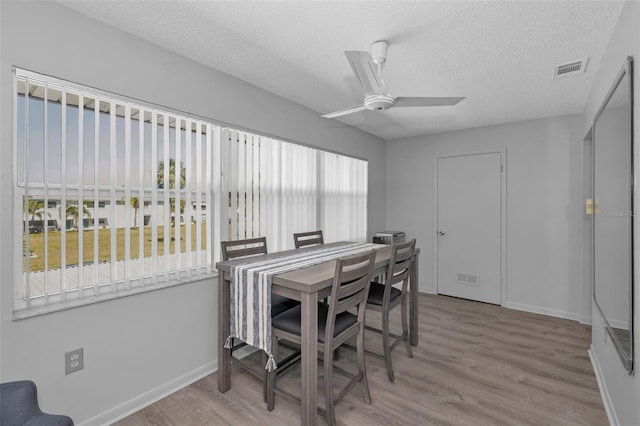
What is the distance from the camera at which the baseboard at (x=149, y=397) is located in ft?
6.27

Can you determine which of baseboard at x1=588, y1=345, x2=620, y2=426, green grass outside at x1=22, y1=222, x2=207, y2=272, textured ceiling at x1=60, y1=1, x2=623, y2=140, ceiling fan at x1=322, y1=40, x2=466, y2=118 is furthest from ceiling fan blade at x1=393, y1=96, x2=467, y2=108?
baseboard at x1=588, y1=345, x2=620, y2=426

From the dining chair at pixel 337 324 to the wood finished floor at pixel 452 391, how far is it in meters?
0.17

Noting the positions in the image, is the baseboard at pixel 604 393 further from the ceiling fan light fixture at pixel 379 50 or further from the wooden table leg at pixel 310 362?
the ceiling fan light fixture at pixel 379 50

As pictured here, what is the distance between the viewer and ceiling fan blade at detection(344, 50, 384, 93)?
1.70 m

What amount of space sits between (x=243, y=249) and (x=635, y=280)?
2379 mm

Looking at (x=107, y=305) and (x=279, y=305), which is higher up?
(x=107, y=305)

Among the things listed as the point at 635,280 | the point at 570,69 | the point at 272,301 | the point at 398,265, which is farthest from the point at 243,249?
the point at 570,69

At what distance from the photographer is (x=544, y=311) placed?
12.7ft

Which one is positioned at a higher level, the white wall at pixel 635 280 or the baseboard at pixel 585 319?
the white wall at pixel 635 280

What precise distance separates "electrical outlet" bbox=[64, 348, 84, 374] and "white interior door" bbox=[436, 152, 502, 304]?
4331mm

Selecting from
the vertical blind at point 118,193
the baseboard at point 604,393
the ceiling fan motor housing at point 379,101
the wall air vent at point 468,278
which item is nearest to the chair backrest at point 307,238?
the vertical blind at point 118,193

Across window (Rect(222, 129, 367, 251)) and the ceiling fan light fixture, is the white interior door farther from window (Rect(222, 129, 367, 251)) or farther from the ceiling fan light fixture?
the ceiling fan light fixture

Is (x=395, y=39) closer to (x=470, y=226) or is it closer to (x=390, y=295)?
(x=390, y=295)

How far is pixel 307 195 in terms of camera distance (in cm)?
360
